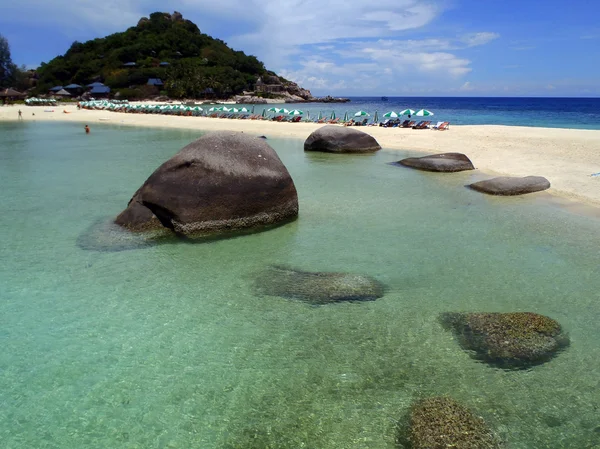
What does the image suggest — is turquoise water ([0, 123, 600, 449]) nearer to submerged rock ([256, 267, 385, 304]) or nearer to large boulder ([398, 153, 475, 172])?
submerged rock ([256, 267, 385, 304])

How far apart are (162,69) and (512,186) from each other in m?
117

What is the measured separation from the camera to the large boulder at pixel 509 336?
520 cm

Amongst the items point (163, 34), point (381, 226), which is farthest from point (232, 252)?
point (163, 34)

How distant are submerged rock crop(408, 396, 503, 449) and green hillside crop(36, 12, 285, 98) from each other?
11174cm

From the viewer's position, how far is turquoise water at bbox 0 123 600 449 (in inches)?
163

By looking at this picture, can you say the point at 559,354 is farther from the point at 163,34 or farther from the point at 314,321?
the point at 163,34

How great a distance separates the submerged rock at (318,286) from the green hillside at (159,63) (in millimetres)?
108226

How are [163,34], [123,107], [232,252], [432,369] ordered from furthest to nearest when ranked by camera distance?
[163,34], [123,107], [232,252], [432,369]

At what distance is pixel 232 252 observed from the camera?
8.46m

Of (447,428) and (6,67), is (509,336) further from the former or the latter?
(6,67)

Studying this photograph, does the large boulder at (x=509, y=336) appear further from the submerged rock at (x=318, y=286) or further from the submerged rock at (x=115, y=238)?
the submerged rock at (x=115, y=238)

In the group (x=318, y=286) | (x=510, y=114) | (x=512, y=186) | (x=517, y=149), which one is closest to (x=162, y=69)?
(x=510, y=114)

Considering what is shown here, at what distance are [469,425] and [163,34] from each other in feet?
502

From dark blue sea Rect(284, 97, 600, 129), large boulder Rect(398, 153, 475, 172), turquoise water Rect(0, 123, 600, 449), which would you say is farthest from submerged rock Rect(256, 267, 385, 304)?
dark blue sea Rect(284, 97, 600, 129)
